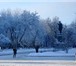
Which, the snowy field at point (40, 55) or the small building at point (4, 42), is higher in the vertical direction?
the small building at point (4, 42)

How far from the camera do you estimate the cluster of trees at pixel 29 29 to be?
388 cm

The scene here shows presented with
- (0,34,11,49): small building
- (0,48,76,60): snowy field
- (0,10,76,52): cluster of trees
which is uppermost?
(0,10,76,52): cluster of trees

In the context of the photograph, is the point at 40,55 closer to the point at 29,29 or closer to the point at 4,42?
the point at 29,29

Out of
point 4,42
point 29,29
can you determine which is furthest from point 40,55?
point 4,42

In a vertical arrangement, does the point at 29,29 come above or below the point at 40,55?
above

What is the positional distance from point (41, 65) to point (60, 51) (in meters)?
0.31

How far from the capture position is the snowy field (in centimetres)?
385

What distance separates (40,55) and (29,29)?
367 mm

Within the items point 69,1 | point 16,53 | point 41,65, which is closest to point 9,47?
point 16,53

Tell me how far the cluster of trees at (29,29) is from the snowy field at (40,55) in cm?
8

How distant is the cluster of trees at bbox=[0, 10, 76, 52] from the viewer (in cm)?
A: 388

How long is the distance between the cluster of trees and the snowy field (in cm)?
8

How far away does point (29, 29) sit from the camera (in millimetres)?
3893

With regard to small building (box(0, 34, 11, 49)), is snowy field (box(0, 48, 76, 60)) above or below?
Answer: below
